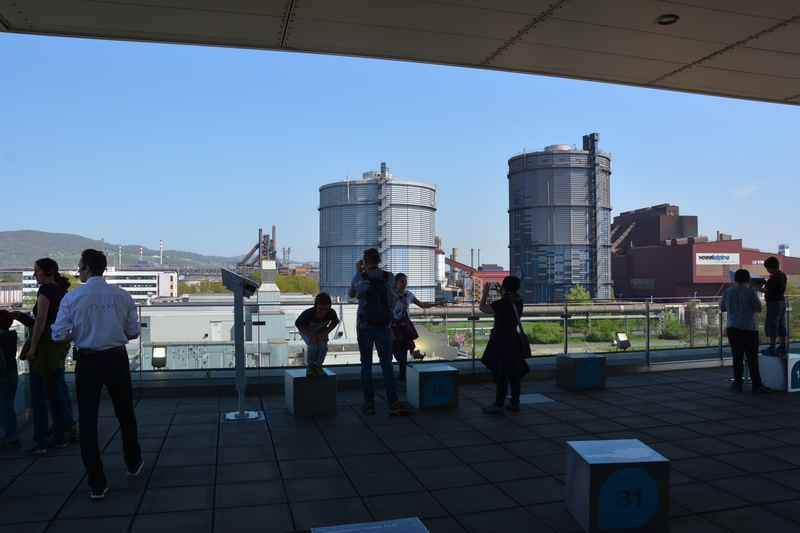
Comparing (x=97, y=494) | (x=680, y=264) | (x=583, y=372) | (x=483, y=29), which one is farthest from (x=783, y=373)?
(x=680, y=264)

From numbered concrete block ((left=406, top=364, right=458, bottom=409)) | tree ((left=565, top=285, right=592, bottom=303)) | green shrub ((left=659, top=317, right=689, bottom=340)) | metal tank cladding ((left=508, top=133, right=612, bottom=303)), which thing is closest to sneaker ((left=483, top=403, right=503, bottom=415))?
numbered concrete block ((left=406, top=364, right=458, bottom=409))

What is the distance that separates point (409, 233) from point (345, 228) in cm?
482

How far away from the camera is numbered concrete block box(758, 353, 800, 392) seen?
827 centimetres

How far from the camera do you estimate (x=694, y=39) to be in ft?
20.6

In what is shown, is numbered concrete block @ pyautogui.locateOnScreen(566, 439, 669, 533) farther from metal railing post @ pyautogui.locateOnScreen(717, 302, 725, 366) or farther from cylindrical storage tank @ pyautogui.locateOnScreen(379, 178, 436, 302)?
cylindrical storage tank @ pyautogui.locateOnScreen(379, 178, 436, 302)

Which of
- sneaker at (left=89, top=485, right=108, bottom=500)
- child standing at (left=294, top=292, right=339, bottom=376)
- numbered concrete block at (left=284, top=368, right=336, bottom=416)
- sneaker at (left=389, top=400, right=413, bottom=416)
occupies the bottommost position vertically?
sneaker at (left=89, top=485, right=108, bottom=500)

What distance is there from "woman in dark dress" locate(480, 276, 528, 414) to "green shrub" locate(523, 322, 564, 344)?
3.28 meters

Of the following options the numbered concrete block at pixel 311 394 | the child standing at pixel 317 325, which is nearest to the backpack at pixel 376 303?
the child standing at pixel 317 325

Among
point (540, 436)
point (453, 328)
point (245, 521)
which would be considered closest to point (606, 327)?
point (453, 328)

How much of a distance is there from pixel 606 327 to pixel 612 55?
559cm

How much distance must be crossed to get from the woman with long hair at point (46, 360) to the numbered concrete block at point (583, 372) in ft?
19.7

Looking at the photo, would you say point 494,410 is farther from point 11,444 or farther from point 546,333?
point 11,444

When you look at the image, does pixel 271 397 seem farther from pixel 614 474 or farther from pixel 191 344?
pixel 614 474

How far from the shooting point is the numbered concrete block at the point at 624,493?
363 cm
